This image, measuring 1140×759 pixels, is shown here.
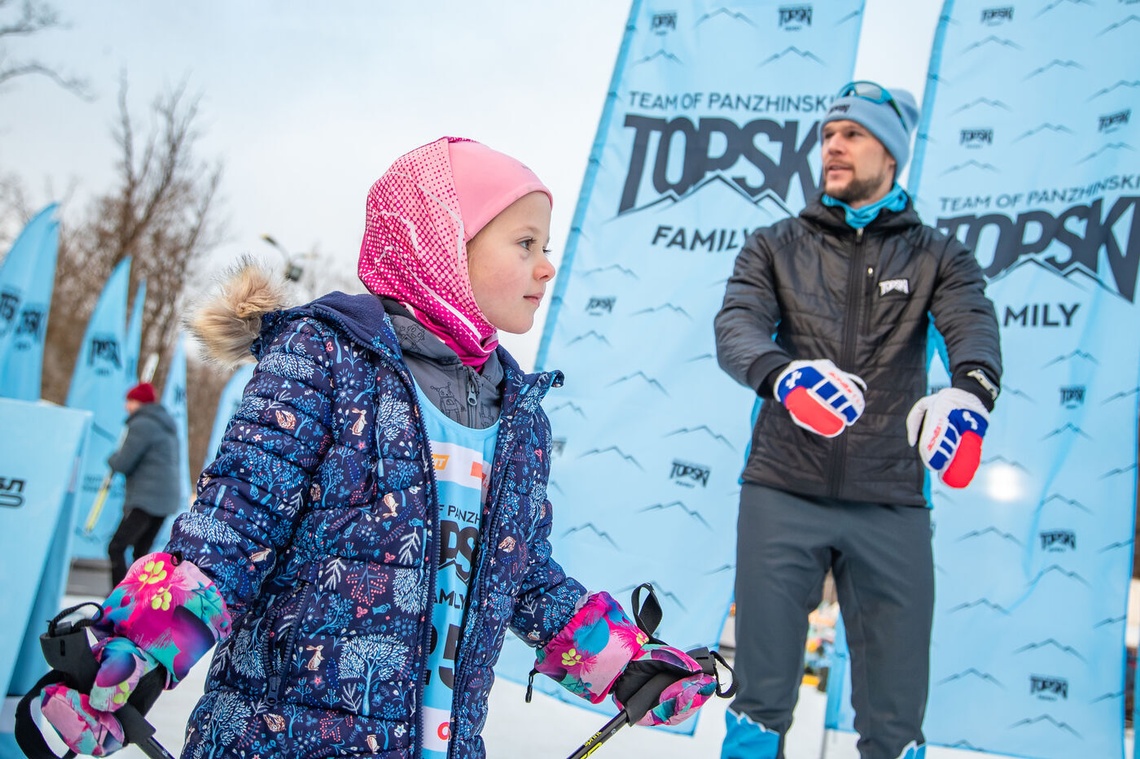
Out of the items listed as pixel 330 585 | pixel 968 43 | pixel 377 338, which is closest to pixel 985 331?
pixel 377 338

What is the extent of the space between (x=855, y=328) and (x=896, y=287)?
0.14 m

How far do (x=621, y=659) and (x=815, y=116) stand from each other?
258 cm

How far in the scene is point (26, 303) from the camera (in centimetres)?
668

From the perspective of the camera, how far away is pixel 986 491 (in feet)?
11.1

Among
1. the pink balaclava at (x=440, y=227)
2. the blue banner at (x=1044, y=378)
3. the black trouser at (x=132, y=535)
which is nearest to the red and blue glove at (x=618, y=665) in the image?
the pink balaclava at (x=440, y=227)

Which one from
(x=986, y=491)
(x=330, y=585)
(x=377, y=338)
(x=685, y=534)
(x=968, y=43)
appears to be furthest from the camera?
(x=968, y=43)

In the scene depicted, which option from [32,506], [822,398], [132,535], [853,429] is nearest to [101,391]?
[132,535]

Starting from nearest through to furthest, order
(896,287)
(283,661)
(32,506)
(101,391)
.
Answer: (283,661)
(896,287)
(32,506)
(101,391)

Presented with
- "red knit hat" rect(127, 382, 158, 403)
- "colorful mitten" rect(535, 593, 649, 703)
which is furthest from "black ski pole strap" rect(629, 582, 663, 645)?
"red knit hat" rect(127, 382, 158, 403)

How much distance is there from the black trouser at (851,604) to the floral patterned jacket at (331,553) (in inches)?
38.0

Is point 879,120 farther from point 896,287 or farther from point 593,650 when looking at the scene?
point 593,650

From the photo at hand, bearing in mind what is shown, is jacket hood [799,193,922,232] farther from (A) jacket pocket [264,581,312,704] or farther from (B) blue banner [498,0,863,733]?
(A) jacket pocket [264,581,312,704]

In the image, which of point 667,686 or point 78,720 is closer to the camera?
point 78,720

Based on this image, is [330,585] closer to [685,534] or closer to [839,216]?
[839,216]
